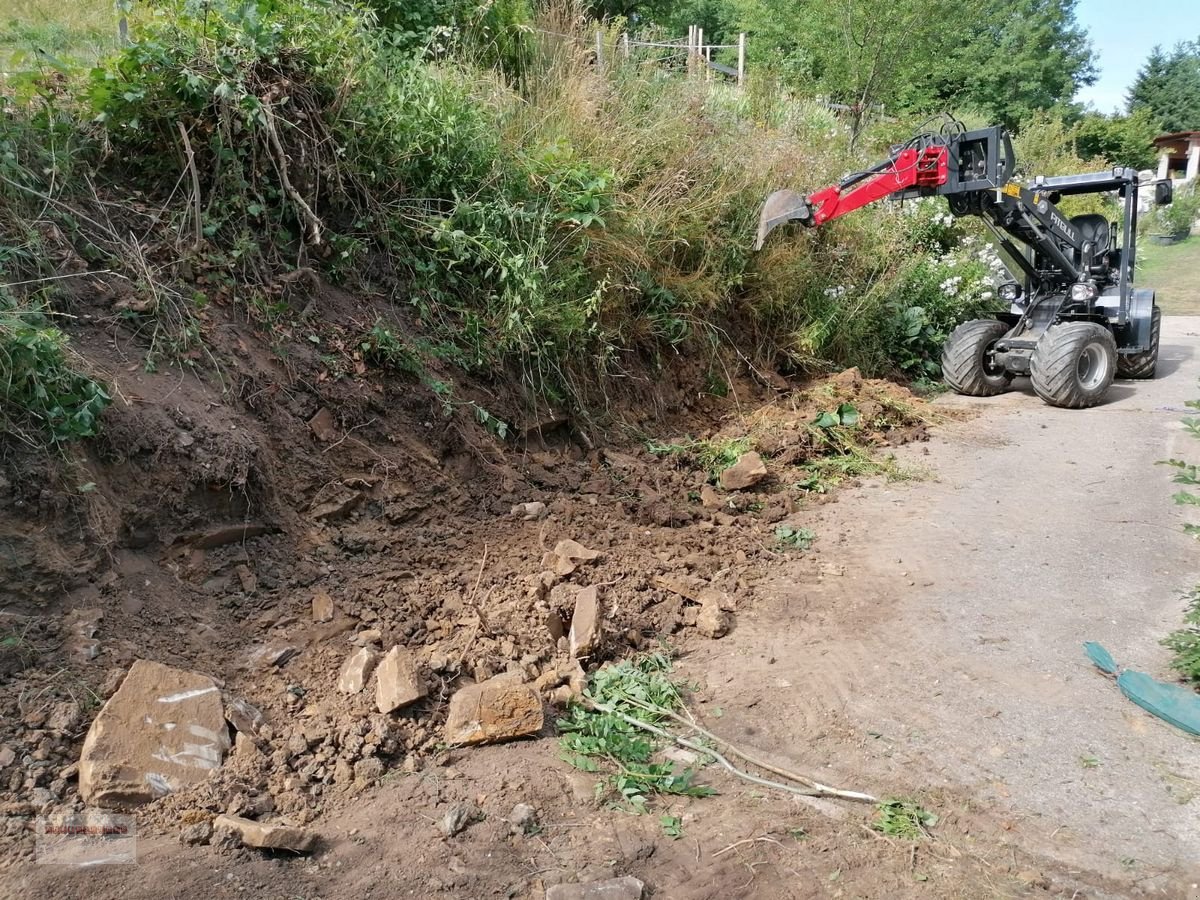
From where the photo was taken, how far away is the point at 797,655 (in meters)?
4.52

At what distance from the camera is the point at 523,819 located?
3186 mm

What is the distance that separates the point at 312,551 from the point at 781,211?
586 centimetres

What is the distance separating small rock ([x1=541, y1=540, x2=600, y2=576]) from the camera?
16.1 ft

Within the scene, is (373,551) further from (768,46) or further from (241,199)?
(768,46)

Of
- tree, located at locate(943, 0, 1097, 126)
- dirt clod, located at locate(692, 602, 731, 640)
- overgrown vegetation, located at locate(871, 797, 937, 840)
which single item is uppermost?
tree, located at locate(943, 0, 1097, 126)

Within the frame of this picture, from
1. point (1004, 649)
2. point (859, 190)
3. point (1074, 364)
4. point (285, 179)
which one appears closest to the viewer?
point (1004, 649)

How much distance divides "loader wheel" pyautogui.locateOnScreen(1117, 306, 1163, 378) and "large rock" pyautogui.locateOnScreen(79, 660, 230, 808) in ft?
36.0

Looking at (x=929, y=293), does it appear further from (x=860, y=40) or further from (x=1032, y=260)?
(x=860, y=40)

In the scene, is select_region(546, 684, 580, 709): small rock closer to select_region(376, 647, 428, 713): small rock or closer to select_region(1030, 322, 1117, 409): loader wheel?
select_region(376, 647, 428, 713): small rock

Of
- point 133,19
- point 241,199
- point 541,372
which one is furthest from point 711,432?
point 133,19

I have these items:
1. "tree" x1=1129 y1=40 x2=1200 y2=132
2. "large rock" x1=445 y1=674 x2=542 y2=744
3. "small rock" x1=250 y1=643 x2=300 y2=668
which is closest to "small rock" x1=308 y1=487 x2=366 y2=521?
"small rock" x1=250 y1=643 x2=300 y2=668

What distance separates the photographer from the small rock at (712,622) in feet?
15.5

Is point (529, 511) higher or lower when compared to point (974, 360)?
lower

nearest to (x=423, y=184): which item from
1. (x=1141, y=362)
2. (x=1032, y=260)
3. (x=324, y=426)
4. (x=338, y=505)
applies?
(x=324, y=426)
